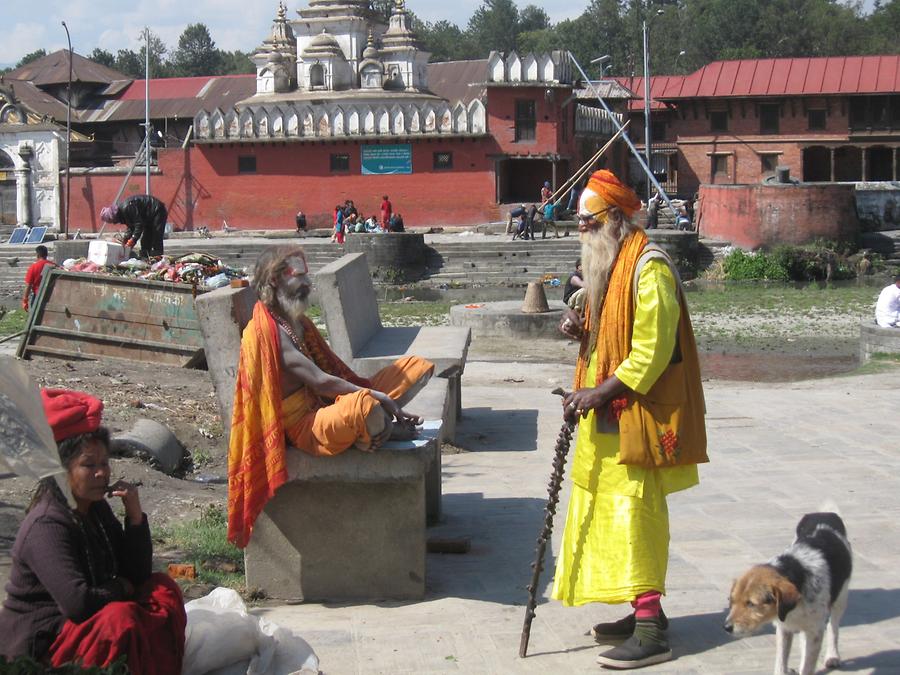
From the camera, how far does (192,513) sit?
668 cm

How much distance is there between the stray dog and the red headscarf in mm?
2205

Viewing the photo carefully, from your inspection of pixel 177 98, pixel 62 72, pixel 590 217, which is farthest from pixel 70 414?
pixel 62 72

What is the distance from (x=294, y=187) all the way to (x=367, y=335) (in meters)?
33.5

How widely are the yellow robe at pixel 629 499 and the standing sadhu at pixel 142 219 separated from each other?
12.5 meters

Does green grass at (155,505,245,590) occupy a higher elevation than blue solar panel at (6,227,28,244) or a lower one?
lower

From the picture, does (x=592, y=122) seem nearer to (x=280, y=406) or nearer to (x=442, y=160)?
(x=442, y=160)

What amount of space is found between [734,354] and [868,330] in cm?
237

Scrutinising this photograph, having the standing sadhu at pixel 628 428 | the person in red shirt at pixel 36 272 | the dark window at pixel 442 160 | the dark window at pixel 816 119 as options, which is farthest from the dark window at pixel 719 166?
the standing sadhu at pixel 628 428

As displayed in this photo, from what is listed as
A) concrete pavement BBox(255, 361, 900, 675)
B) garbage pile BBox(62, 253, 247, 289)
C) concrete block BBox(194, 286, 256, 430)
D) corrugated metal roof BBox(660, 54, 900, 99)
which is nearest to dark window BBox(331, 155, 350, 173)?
corrugated metal roof BBox(660, 54, 900, 99)

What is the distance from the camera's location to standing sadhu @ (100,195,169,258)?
16.7m

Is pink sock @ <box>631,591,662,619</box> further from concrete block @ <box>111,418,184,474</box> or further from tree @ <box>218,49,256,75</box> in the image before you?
tree @ <box>218,49,256,75</box>

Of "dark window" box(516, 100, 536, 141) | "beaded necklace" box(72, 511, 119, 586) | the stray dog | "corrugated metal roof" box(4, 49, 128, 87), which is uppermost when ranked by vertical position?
"corrugated metal roof" box(4, 49, 128, 87)

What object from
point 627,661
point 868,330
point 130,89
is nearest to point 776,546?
point 627,661

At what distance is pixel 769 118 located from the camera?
4969cm
